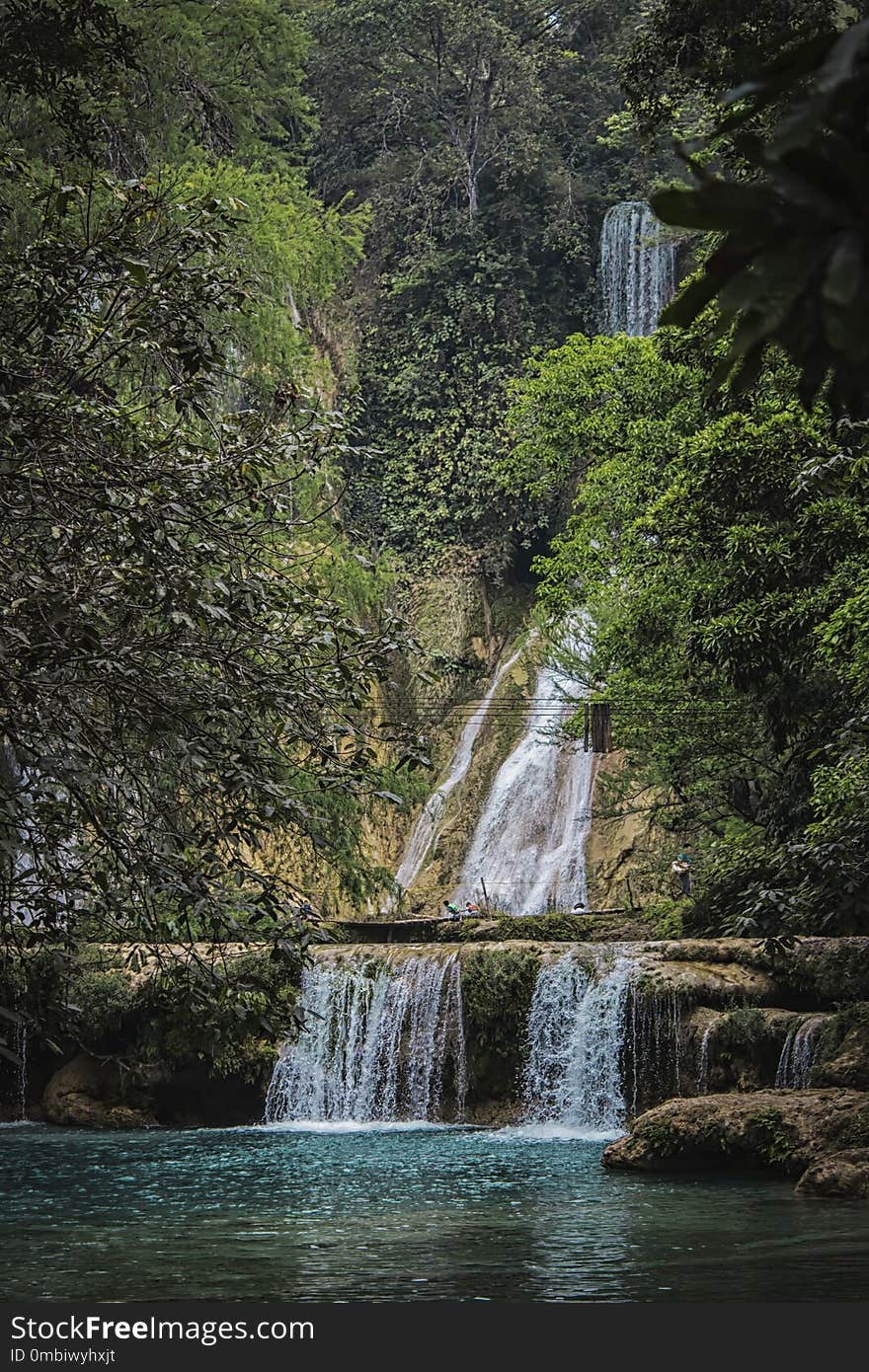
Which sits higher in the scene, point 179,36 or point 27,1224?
point 179,36

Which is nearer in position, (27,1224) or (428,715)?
(27,1224)

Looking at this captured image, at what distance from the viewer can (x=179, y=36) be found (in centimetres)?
1898

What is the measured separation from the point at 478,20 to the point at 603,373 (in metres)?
14.8

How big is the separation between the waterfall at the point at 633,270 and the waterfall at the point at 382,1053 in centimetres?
1657

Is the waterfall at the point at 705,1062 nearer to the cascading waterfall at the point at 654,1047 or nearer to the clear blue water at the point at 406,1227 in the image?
the cascading waterfall at the point at 654,1047

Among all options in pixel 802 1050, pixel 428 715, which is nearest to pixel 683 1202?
pixel 802 1050

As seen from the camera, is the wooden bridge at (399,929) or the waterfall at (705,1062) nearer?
the waterfall at (705,1062)

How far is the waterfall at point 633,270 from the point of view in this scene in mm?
32125

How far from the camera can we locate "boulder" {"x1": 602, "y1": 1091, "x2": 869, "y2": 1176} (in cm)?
1220

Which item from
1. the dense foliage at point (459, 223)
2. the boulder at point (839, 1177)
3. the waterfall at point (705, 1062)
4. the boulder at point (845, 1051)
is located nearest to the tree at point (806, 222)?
the boulder at point (839, 1177)

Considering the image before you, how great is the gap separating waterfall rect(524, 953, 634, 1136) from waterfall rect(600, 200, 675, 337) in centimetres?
1690

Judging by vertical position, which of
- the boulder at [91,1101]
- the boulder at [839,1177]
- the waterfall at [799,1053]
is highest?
the waterfall at [799,1053]

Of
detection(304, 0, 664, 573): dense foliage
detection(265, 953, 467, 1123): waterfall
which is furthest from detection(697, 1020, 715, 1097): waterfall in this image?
detection(304, 0, 664, 573): dense foliage

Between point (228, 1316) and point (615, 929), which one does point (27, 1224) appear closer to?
point (228, 1316)
